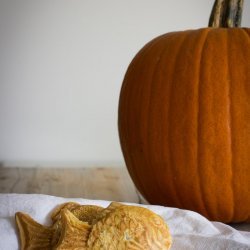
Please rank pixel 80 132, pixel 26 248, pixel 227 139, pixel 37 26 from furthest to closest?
1. pixel 80 132
2. pixel 37 26
3. pixel 227 139
4. pixel 26 248

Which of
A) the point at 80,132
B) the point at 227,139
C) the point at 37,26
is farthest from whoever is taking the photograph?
the point at 80,132

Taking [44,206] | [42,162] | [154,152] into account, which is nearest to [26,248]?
[44,206]

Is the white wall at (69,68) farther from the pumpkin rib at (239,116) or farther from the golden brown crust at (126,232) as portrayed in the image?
the golden brown crust at (126,232)

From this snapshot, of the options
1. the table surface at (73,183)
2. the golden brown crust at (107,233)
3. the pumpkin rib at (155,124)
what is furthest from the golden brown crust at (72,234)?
the table surface at (73,183)

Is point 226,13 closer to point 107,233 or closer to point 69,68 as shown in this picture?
point 107,233

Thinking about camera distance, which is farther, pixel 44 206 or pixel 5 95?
pixel 5 95

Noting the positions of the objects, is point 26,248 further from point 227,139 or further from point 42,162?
point 42,162

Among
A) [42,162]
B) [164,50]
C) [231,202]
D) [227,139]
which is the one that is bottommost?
[42,162]
